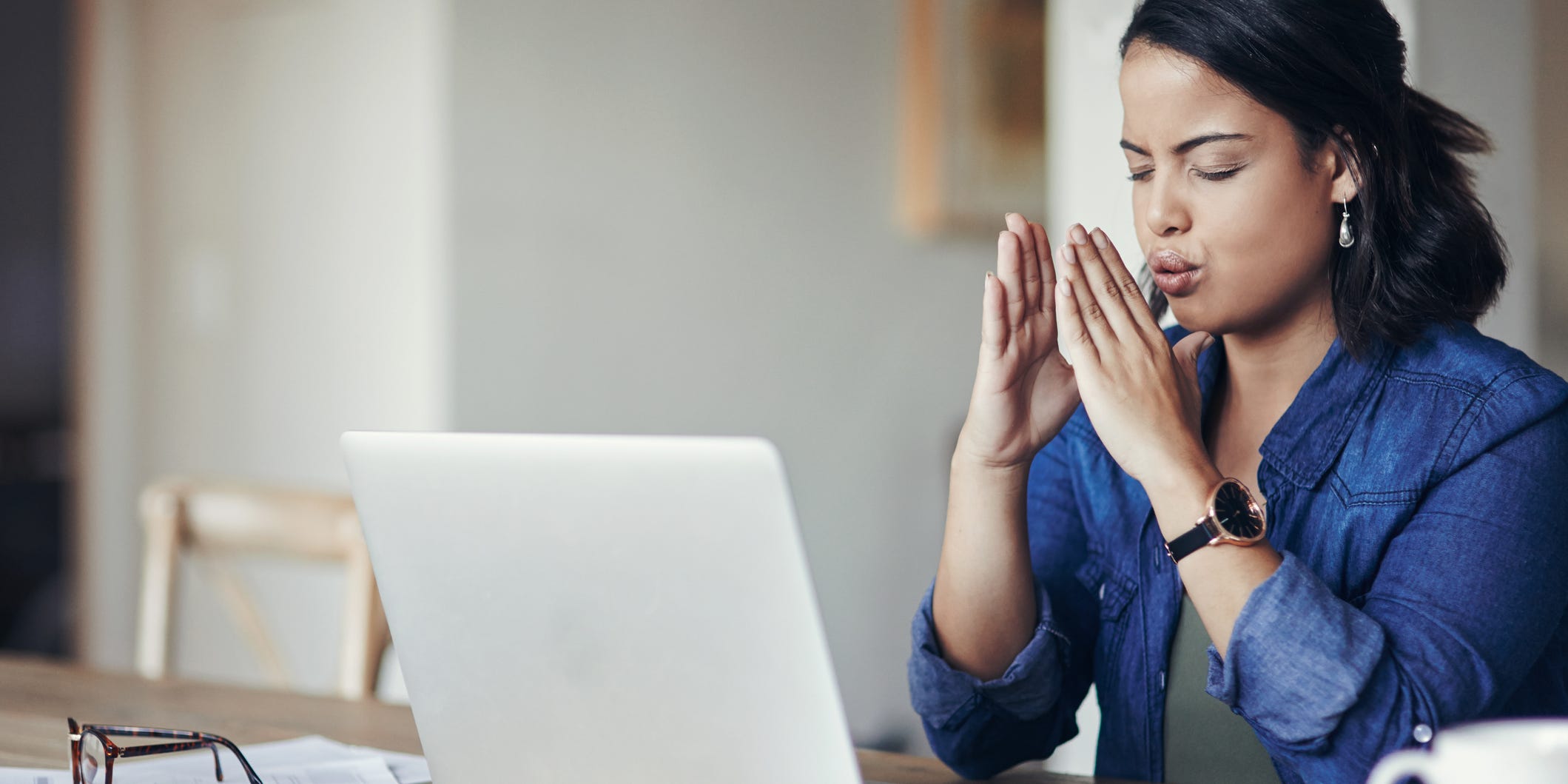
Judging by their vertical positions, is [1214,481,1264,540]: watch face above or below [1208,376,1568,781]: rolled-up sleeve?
above

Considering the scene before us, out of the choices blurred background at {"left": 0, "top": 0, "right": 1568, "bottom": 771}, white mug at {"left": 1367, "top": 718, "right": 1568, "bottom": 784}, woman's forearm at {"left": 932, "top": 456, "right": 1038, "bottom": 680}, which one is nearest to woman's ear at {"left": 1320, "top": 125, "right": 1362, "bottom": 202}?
woman's forearm at {"left": 932, "top": 456, "right": 1038, "bottom": 680}

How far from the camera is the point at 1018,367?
100 centimetres

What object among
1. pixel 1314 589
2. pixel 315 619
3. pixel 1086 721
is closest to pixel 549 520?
pixel 1314 589

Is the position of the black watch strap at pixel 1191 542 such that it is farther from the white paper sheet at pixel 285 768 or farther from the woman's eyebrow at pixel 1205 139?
the white paper sheet at pixel 285 768

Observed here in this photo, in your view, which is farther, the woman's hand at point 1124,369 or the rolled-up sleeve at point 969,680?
the rolled-up sleeve at point 969,680

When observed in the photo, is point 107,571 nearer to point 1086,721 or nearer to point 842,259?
point 842,259

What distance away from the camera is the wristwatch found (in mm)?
874

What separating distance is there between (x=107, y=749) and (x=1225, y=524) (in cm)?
74

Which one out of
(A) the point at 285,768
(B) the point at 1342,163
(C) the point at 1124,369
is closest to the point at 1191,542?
(C) the point at 1124,369

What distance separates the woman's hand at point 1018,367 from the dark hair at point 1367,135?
0.20m

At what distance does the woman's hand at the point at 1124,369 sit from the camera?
910mm

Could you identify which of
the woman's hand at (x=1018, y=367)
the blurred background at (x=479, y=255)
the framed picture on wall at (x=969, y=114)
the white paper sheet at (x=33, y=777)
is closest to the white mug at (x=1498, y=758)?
the woman's hand at (x=1018, y=367)

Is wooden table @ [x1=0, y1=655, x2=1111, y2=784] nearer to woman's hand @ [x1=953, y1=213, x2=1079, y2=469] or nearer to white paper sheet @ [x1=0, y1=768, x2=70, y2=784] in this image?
white paper sheet @ [x1=0, y1=768, x2=70, y2=784]

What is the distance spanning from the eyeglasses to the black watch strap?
618mm
